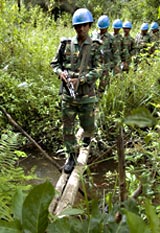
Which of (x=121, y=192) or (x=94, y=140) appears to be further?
(x=94, y=140)

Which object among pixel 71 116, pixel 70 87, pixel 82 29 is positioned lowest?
pixel 71 116

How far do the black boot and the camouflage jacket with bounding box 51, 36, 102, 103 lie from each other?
60cm

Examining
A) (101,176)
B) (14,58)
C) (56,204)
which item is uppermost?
(14,58)

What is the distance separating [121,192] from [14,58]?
5489 millimetres

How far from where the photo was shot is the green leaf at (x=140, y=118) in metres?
0.67

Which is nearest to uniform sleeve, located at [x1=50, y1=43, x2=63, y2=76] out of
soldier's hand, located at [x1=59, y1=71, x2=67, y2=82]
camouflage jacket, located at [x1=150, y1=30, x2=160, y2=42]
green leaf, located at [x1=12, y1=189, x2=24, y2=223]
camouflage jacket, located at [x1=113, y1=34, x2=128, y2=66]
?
soldier's hand, located at [x1=59, y1=71, x2=67, y2=82]

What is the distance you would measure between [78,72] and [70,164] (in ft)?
3.09

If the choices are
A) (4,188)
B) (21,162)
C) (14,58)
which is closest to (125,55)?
(14,58)

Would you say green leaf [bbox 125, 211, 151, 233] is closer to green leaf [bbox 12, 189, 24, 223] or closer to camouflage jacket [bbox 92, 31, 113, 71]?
green leaf [bbox 12, 189, 24, 223]

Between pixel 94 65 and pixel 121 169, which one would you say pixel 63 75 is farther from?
pixel 121 169

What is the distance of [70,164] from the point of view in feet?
13.3

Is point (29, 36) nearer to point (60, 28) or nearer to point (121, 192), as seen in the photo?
point (60, 28)

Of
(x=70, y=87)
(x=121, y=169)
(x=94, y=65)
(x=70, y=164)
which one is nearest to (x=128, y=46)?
(x=94, y=65)

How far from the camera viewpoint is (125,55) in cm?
839
